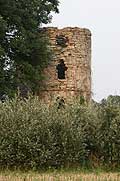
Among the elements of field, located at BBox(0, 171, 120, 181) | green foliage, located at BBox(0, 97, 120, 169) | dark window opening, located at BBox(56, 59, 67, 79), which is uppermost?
dark window opening, located at BBox(56, 59, 67, 79)

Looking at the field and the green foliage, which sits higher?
the green foliage

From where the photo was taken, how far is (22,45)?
28.6 metres

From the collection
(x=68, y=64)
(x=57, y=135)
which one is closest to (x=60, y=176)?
(x=57, y=135)

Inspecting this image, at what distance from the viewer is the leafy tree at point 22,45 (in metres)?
28.5

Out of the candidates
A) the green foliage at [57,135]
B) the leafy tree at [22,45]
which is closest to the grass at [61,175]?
the green foliage at [57,135]

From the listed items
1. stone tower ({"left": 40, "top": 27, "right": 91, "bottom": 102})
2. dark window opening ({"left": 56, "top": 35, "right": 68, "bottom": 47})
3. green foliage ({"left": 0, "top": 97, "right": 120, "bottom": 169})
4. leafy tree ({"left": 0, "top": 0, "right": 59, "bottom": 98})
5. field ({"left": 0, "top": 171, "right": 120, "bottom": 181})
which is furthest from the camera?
dark window opening ({"left": 56, "top": 35, "right": 68, "bottom": 47})

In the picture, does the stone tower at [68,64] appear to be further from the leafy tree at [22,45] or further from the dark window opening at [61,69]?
the leafy tree at [22,45]

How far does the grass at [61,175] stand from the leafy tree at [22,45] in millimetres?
11610

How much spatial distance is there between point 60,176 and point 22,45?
14489 millimetres

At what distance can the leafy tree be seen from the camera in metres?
28.5

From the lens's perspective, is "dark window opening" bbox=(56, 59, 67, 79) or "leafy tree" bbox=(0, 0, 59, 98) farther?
"dark window opening" bbox=(56, 59, 67, 79)

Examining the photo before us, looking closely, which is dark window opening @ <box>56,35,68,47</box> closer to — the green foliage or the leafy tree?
the leafy tree

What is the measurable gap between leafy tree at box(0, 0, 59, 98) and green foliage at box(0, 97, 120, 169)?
9.60 m

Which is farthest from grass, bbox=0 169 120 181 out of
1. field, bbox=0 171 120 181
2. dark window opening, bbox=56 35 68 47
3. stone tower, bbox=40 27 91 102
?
dark window opening, bbox=56 35 68 47
